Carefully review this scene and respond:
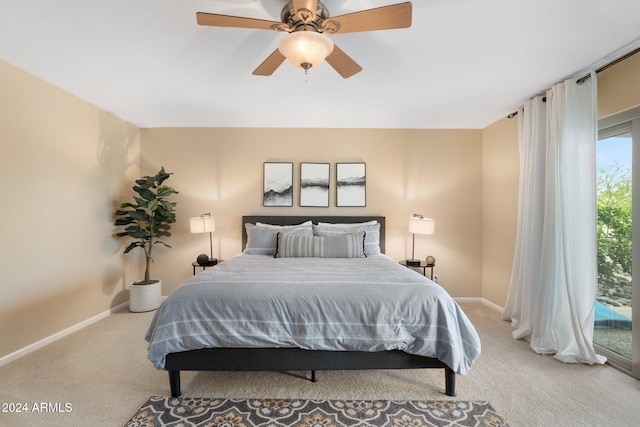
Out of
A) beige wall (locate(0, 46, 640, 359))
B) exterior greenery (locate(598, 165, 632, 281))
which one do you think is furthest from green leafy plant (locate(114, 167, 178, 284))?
exterior greenery (locate(598, 165, 632, 281))

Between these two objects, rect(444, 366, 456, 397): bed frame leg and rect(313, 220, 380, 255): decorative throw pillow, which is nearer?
rect(444, 366, 456, 397): bed frame leg

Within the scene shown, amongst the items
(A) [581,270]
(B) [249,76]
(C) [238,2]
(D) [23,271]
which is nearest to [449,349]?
(A) [581,270]

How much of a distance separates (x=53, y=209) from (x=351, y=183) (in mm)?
3385

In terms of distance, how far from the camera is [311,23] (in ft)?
5.46

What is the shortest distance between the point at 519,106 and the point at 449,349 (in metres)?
2.92

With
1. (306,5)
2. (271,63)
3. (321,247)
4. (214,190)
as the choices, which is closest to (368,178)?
(321,247)

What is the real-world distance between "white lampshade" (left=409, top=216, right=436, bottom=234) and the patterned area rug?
6.91 ft

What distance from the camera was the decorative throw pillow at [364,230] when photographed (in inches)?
145

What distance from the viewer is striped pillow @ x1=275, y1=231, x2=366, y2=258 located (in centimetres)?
331

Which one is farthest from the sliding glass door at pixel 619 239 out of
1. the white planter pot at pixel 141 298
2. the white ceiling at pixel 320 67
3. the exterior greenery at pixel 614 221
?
the white planter pot at pixel 141 298

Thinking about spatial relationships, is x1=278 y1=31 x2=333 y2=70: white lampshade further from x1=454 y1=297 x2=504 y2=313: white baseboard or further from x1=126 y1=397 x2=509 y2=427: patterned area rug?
x1=454 y1=297 x2=504 y2=313: white baseboard

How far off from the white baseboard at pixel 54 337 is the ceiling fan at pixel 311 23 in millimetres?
3117

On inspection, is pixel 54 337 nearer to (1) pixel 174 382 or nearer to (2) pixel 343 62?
(1) pixel 174 382

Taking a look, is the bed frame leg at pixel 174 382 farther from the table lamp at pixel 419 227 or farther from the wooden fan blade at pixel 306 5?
the table lamp at pixel 419 227
